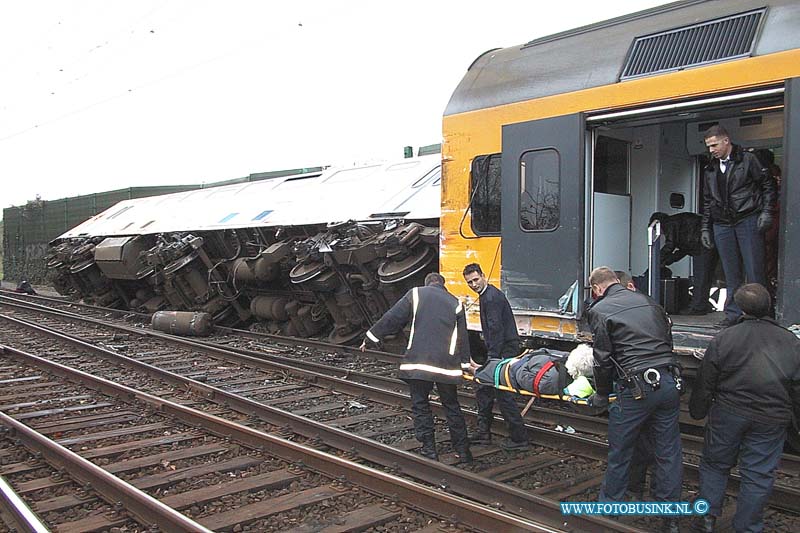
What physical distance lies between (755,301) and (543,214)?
2596 millimetres

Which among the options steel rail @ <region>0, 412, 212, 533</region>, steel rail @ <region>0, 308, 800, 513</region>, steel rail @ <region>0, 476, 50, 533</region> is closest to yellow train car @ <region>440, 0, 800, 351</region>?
steel rail @ <region>0, 308, 800, 513</region>

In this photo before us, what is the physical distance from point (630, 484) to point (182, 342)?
896cm

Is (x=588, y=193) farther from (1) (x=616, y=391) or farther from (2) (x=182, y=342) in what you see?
(2) (x=182, y=342)

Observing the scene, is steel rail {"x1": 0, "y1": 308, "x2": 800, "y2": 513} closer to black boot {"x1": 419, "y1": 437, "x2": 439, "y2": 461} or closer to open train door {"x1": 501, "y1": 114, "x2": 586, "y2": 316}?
black boot {"x1": 419, "y1": 437, "x2": 439, "y2": 461}

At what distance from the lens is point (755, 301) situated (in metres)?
4.04

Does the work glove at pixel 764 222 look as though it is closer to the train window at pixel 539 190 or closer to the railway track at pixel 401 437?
the train window at pixel 539 190

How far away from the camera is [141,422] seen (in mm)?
7109

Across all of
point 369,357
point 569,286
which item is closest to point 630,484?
point 569,286

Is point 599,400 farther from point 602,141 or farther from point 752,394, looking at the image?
point 602,141

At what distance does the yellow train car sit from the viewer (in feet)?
17.0

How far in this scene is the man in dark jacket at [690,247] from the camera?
693cm

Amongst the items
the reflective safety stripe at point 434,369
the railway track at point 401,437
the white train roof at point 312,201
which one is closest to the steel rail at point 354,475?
the railway track at point 401,437

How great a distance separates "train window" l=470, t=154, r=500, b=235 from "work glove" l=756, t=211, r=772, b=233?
2.37m

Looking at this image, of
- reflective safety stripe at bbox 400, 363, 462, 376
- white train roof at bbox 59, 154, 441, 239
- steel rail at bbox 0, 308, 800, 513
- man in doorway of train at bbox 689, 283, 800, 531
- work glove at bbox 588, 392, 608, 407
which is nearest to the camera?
man in doorway of train at bbox 689, 283, 800, 531
